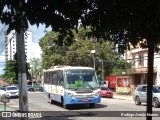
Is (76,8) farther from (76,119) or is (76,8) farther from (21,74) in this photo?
(76,119)

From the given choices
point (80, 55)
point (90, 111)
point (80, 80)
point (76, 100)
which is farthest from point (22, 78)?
point (80, 55)

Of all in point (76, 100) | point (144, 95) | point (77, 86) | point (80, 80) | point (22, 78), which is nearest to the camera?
point (22, 78)

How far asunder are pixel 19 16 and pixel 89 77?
22.1 meters

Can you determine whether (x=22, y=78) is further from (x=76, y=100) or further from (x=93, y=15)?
(x=93, y=15)

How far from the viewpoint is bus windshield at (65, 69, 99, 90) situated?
25.8 m

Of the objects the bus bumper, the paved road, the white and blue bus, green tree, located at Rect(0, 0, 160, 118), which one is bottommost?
the paved road

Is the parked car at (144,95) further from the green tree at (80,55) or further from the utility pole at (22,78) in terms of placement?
the green tree at (80,55)

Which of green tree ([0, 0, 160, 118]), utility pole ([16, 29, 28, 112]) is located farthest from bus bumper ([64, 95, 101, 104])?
green tree ([0, 0, 160, 118])

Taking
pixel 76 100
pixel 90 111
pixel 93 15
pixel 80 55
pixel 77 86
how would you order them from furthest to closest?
pixel 80 55, pixel 77 86, pixel 76 100, pixel 90 111, pixel 93 15

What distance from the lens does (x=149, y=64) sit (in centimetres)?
495

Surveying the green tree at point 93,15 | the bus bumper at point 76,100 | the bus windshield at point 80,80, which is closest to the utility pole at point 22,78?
the bus bumper at point 76,100

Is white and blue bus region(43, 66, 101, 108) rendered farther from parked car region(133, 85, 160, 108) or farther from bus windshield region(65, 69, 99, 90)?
parked car region(133, 85, 160, 108)

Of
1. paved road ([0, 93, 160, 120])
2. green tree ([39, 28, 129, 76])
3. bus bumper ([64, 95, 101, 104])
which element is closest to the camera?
paved road ([0, 93, 160, 120])

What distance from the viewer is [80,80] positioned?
1019 inches
